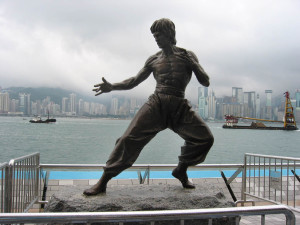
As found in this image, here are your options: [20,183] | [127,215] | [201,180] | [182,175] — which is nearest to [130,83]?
[182,175]

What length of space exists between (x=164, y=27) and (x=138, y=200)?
2.30 metres

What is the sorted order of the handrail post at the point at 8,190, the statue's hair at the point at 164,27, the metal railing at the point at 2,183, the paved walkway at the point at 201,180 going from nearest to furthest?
1. the metal railing at the point at 2,183
2. the handrail post at the point at 8,190
3. the statue's hair at the point at 164,27
4. the paved walkway at the point at 201,180

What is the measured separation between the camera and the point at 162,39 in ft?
13.3

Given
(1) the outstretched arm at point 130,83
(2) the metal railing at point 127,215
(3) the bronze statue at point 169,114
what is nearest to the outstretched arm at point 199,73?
(3) the bronze statue at point 169,114

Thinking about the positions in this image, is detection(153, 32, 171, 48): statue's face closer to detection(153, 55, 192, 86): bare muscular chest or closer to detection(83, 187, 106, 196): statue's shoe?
detection(153, 55, 192, 86): bare muscular chest

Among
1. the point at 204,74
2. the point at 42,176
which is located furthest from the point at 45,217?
the point at 42,176

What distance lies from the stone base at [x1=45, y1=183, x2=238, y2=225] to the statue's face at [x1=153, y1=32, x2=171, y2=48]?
2.03 meters

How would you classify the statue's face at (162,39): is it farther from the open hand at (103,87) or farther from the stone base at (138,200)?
the stone base at (138,200)

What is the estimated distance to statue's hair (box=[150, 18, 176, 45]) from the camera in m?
3.97

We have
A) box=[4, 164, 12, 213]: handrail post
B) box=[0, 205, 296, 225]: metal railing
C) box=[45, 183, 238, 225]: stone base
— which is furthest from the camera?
box=[4, 164, 12, 213]: handrail post

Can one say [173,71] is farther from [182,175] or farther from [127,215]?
[127,215]

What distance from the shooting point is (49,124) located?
6950cm

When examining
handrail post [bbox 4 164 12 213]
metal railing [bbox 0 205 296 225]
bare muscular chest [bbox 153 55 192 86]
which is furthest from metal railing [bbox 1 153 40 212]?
bare muscular chest [bbox 153 55 192 86]

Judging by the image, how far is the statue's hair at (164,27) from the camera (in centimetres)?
397
